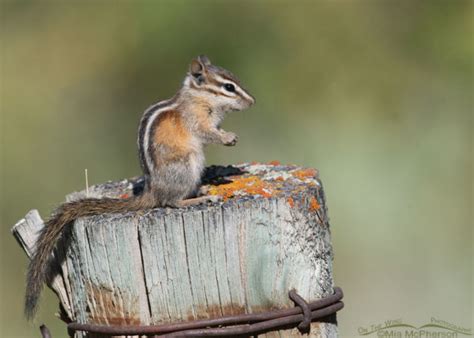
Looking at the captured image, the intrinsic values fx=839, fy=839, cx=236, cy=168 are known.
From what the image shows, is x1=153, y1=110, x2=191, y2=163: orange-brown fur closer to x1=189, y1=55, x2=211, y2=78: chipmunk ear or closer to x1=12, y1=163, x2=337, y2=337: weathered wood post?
x1=189, y1=55, x2=211, y2=78: chipmunk ear

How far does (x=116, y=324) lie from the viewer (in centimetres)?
310

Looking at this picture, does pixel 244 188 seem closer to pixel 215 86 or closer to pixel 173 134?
pixel 173 134

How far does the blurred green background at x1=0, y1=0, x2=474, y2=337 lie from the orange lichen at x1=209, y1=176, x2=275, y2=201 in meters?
2.48

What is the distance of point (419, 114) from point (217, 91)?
3.11 meters

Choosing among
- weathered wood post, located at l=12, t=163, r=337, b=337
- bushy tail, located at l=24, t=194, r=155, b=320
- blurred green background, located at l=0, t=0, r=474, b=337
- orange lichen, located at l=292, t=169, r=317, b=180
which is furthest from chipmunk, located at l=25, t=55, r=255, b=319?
blurred green background, located at l=0, t=0, r=474, b=337

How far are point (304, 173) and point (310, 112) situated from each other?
3.59 m

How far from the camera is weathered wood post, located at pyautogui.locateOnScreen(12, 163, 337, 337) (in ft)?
9.57

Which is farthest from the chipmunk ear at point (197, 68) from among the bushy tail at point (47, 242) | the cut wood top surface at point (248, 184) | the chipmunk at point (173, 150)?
the bushy tail at point (47, 242)

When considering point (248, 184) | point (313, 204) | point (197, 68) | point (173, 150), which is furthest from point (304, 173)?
point (197, 68)

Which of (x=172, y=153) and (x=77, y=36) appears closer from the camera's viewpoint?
(x=172, y=153)

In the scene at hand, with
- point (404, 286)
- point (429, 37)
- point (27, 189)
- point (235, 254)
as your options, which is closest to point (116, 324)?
point (235, 254)

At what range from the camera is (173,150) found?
153 inches

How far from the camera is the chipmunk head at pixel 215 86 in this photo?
425 cm

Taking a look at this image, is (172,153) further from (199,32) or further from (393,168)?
(199,32)
